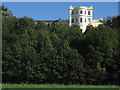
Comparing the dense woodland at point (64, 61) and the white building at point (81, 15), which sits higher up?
the white building at point (81, 15)

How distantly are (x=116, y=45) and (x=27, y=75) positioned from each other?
5574 millimetres

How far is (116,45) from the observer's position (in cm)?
1761

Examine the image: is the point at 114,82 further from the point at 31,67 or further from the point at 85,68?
the point at 31,67

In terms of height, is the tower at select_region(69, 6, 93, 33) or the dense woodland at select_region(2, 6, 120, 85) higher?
the tower at select_region(69, 6, 93, 33)

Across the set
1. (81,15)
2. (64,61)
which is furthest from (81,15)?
(64,61)

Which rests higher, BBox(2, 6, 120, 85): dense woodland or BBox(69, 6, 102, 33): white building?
BBox(69, 6, 102, 33): white building

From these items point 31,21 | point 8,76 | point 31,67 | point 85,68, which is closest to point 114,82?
point 85,68

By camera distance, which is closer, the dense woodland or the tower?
the dense woodland

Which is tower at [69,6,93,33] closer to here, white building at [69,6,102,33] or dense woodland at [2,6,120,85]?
white building at [69,6,102,33]

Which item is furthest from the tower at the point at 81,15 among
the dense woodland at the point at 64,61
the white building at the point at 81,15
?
the dense woodland at the point at 64,61

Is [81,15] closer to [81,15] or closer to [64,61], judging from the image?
[81,15]

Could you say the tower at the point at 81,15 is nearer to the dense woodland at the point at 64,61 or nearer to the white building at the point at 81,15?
the white building at the point at 81,15

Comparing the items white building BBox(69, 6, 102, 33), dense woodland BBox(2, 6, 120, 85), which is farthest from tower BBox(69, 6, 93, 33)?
dense woodland BBox(2, 6, 120, 85)

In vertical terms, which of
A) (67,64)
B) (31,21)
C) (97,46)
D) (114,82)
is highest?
(31,21)
